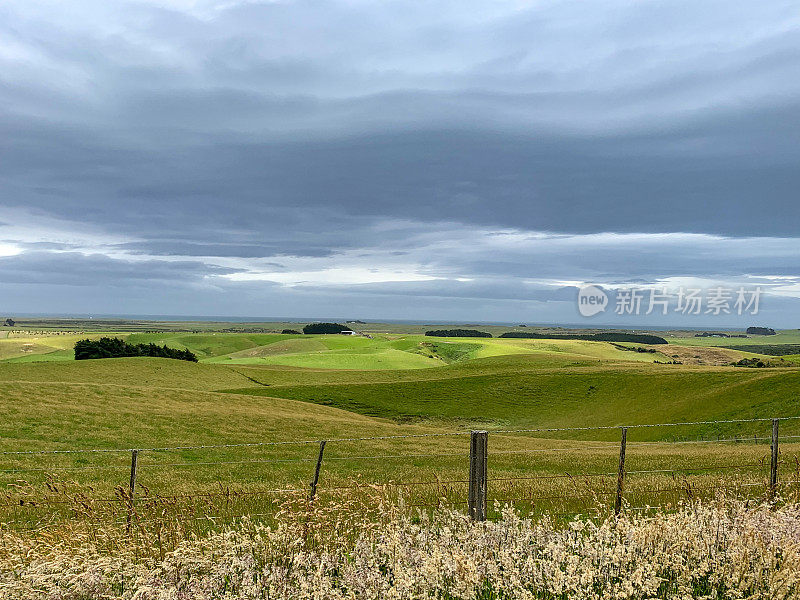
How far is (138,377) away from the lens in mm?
76438

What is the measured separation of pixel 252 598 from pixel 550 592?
11.8 ft

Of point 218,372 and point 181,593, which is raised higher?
point 181,593

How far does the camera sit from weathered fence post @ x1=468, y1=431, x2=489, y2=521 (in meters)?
11.8

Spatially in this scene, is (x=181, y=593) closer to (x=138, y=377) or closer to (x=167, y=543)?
(x=167, y=543)

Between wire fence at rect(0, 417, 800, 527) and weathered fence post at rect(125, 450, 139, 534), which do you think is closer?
weathered fence post at rect(125, 450, 139, 534)

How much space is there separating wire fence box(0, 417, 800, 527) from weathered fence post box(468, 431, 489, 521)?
19 mm

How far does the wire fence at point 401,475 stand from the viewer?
15.9 meters

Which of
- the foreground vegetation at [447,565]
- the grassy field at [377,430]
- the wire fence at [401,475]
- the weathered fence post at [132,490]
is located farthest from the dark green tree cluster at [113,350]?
the foreground vegetation at [447,565]

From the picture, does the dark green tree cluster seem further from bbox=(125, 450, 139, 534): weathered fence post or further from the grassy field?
bbox=(125, 450, 139, 534): weathered fence post

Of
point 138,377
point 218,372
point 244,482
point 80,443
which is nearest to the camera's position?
point 244,482

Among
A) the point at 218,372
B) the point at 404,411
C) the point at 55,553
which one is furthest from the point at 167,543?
the point at 218,372

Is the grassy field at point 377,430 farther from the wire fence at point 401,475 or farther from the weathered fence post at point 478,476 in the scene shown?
the weathered fence post at point 478,476

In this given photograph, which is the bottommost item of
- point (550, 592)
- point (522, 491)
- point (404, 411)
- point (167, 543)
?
point (404, 411)

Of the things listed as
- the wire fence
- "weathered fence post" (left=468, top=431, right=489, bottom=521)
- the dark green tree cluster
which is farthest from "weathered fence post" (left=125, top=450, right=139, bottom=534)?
the dark green tree cluster
